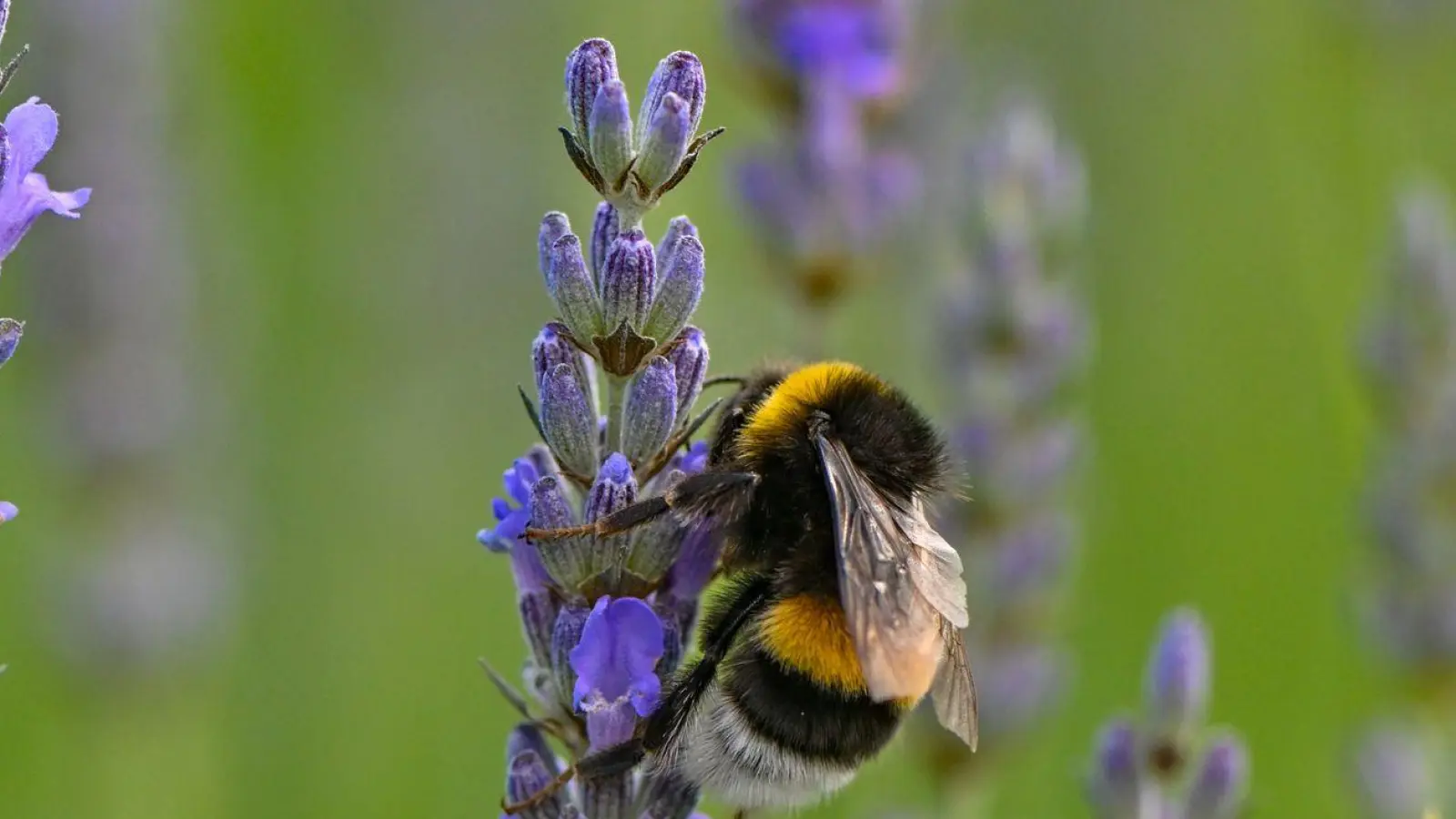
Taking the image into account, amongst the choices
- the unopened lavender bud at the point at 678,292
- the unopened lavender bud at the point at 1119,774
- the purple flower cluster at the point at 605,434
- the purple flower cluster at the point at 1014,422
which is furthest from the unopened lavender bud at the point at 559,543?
the purple flower cluster at the point at 1014,422

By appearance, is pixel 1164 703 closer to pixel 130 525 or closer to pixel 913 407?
pixel 913 407

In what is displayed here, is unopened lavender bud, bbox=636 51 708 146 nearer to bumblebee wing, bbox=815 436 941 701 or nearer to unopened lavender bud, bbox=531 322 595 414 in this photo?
unopened lavender bud, bbox=531 322 595 414

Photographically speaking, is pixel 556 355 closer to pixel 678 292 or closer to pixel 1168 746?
pixel 678 292

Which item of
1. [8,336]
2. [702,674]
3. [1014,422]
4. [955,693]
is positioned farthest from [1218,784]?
[8,336]

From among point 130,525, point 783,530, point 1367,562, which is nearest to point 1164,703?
point 783,530

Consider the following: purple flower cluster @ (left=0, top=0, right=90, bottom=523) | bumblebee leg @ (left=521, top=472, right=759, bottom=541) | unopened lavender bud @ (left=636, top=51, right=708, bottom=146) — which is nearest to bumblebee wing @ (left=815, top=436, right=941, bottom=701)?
bumblebee leg @ (left=521, top=472, right=759, bottom=541)
